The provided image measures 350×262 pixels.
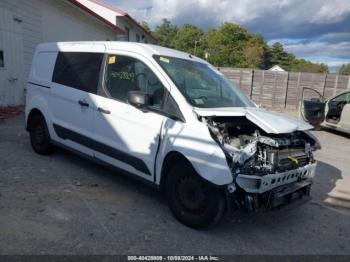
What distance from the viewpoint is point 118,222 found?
3.73 metres

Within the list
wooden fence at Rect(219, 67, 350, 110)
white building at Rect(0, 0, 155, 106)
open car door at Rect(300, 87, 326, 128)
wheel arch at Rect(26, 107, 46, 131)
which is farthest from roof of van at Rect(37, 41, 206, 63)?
wooden fence at Rect(219, 67, 350, 110)

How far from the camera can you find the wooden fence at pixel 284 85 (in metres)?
19.0

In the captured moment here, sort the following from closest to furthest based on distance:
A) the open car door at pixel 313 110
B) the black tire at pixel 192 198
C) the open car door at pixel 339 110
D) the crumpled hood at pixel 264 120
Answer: the black tire at pixel 192 198
the crumpled hood at pixel 264 120
the open car door at pixel 339 110
the open car door at pixel 313 110

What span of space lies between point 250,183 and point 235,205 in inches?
12.7

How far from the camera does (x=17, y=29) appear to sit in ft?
35.9

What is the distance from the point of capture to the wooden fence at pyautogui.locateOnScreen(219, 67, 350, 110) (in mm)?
19031

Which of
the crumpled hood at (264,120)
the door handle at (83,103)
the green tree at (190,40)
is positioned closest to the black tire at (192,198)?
the crumpled hood at (264,120)

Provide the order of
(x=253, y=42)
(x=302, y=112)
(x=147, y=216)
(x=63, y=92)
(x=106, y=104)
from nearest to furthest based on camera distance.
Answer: (x=147, y=216), (x=106, y=104), (x=63, y=92), (x=302, y=112), (x=253, y=42)

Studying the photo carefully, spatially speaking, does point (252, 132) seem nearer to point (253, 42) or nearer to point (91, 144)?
point (91, 144)

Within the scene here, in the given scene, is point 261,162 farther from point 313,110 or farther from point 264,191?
point 313,110

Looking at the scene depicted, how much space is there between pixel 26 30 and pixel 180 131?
32.7 ft

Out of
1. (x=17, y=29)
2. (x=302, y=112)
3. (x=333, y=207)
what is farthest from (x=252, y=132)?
(x=17, y=29)

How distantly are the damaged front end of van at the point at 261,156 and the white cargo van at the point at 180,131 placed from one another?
0.03 ft

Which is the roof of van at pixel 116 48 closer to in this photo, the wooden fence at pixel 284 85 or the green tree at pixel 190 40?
the wooden fence at pixel 284 85
